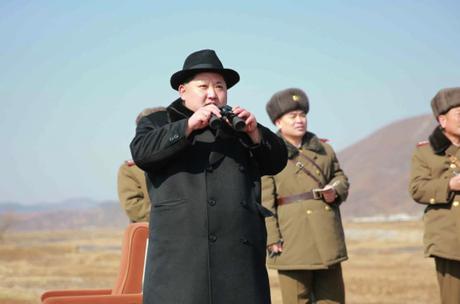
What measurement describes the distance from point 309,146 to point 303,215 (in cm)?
61

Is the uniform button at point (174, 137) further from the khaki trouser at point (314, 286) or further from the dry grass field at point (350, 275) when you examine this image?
the dry grass field at point (350, 275)

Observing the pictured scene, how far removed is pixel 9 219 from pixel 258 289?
3993 cm

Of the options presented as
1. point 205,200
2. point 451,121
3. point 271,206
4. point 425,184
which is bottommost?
point 205,200

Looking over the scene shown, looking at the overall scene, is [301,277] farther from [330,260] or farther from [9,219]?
[9,219]

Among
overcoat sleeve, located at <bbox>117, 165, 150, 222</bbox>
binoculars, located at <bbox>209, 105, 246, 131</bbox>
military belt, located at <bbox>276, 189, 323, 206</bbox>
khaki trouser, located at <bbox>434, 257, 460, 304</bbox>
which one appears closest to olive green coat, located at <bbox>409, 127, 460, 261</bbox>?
khaki trouser, located at <bbox>434, 257, 460, 304</bbox>

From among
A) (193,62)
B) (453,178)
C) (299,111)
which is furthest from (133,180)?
(193,62)

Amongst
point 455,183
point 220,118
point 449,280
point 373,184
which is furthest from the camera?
point 373,184

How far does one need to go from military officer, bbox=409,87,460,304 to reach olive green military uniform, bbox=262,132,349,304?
2.19 ft

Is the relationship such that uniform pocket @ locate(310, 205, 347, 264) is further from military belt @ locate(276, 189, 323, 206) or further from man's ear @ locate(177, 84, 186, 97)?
man's ear @ locate(177, 84, 186, 97)

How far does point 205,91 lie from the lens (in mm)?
3791

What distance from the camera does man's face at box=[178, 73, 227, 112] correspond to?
12.3 feet

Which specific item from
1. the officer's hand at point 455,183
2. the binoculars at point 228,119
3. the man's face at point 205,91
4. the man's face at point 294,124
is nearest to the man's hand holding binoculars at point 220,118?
the binoculars at point 228,119

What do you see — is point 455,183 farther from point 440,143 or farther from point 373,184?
point 373,184

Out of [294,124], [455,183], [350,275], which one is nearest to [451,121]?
[455,183]
